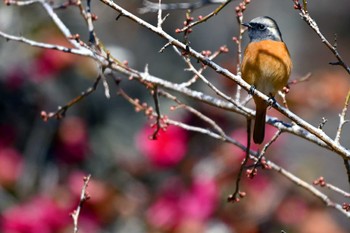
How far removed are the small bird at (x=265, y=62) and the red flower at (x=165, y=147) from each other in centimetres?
113

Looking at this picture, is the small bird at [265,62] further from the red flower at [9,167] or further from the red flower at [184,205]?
the red flower at [9,167]

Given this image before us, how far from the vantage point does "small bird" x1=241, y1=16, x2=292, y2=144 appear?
11.1ft

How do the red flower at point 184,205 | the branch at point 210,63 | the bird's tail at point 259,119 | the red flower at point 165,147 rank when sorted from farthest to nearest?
the red flower at point 165,147 → the red flower at point 184,205 → the bird's tail at point 259,119 → the branch at point 210,63

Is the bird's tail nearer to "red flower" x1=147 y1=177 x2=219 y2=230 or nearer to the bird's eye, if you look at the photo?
the bird's eye

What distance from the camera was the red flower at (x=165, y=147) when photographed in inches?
179

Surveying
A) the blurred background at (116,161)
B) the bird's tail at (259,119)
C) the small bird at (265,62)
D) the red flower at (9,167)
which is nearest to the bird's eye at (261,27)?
the small bird at (265,62)

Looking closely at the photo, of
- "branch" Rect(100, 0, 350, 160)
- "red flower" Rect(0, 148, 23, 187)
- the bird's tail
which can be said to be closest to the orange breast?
the bird's tail

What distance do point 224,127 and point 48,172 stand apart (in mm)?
1155

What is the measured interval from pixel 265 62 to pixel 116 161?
1.81m

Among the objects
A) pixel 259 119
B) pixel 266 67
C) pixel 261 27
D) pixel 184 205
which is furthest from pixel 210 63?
pixel 184 205

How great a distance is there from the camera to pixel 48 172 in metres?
4.91

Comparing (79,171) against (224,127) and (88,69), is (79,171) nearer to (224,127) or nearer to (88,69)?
(88,69)

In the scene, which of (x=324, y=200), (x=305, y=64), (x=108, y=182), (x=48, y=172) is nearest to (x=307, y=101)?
(x=108, y=182)

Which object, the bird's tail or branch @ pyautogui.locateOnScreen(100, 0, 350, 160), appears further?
the bird's tail
